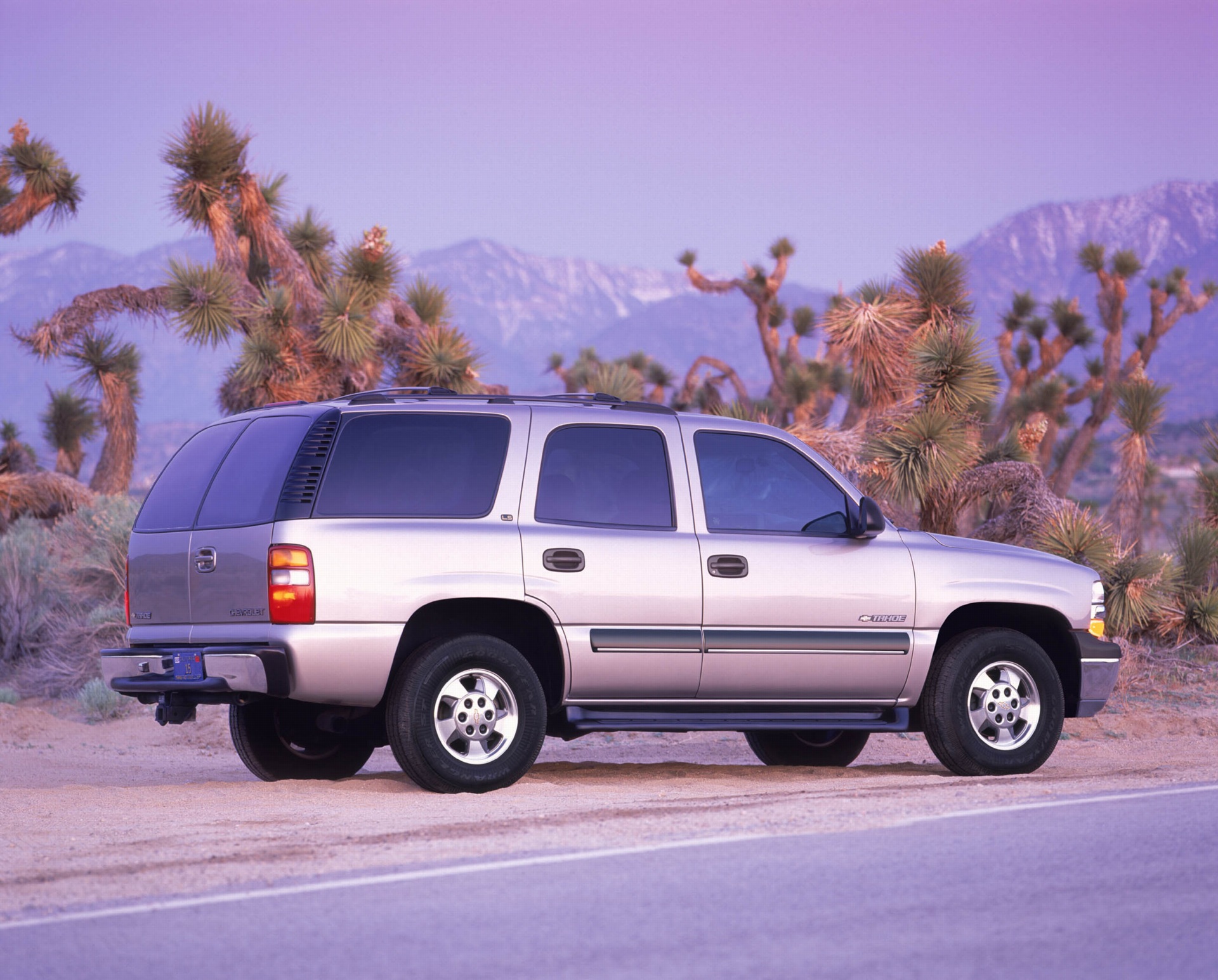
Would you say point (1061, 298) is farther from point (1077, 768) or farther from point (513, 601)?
point (513, 601)

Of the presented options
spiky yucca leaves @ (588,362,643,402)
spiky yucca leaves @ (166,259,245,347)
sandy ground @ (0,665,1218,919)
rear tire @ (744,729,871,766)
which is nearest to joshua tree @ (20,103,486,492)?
spiky yucca leaves @ (166,259,245,347)

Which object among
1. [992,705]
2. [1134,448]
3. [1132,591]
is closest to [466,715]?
[992,705]

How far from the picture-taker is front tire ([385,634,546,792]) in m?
8.11

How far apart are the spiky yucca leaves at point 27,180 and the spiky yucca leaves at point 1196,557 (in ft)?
56.8

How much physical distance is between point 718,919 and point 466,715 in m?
3.21

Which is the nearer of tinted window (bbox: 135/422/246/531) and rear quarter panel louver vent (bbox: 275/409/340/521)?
rear quarter panel louver vent (bbox: 275/409/340/521)

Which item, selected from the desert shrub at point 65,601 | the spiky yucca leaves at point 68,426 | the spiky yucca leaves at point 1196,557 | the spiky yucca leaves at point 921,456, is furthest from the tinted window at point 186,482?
the spiky yucca leaves at point 68,426

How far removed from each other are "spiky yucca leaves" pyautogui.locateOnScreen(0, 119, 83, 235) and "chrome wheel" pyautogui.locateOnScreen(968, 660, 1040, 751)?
19666 millimetres

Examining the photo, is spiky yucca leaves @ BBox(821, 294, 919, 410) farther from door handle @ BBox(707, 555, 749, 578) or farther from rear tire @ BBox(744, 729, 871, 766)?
door handle @ BBox(707, 555, 749, 578)

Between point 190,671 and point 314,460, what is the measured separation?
1206 mm

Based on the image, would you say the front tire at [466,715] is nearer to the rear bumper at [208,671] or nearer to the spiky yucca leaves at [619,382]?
the rear bumper at [208,671]

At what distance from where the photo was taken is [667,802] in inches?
321

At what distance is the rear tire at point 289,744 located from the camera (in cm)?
945

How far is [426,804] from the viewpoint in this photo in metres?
7.98
